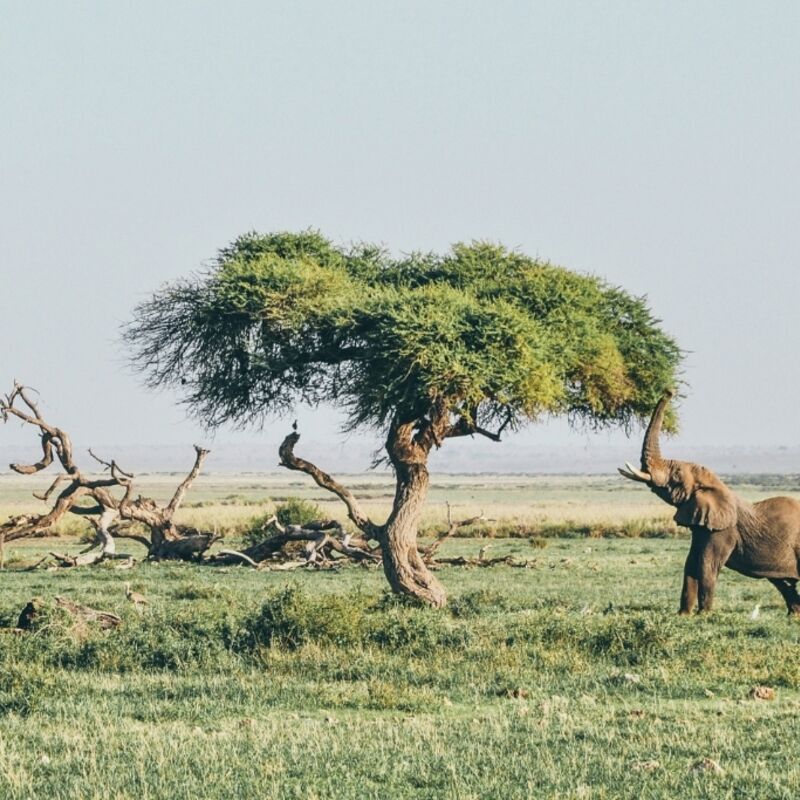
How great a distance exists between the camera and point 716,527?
20.9 meters

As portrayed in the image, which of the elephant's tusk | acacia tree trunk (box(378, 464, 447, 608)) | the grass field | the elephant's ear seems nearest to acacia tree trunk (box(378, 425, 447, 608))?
acacia tree trunk (box(378, 464, 447, 608))

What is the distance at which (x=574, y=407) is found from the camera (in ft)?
75.4

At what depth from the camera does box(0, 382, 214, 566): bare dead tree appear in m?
33.0

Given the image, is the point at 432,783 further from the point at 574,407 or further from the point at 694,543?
the point at 574,407

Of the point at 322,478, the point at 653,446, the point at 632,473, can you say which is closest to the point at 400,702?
the point at 632,473

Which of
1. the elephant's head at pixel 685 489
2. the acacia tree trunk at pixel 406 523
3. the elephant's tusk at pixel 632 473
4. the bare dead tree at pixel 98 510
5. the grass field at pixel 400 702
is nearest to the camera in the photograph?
the grass field at pixel 400 702

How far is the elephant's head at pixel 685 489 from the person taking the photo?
20812 mm

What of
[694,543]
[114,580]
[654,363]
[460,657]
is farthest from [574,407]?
[114,580]

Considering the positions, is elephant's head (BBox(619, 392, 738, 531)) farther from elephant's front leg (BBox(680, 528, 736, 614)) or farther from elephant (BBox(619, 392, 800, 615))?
elephant's front leg (BBox(680, 528, 736, 614))

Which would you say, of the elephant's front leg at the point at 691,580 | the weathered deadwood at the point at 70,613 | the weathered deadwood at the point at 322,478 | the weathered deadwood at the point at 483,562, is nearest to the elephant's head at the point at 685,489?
the elephant's front leg at the point at 691,580

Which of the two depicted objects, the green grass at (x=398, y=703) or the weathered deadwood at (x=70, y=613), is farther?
the weathered deadwood at (x=70, y=613)

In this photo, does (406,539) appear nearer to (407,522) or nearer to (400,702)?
(407,522)

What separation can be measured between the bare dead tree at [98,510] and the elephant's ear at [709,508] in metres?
15.7

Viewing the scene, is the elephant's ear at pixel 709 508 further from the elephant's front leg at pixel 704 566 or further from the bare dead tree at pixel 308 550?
the bare dead tree at pixel 308 550
